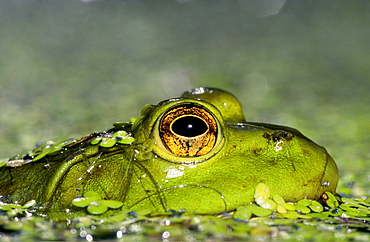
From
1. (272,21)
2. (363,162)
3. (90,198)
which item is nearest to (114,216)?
(90,198)

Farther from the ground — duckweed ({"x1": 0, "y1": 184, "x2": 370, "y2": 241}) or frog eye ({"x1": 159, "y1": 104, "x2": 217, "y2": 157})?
frog eye ({"x1": 159, "y1": 104, "x2": 217, "y2": 157})

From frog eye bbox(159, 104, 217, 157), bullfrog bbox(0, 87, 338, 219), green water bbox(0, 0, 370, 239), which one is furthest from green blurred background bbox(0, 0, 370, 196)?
frog eye bbox(159, 104, 217, 157)

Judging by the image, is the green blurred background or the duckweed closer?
the duckweed

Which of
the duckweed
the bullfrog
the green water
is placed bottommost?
the duckweed

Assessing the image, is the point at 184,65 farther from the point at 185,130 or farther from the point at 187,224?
the point at 187,224

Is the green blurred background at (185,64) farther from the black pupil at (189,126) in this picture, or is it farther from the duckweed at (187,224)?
the black pupil at (189,126)

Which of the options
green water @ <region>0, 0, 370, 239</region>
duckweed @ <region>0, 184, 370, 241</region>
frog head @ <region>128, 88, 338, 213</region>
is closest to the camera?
duckweed @ <region>0, 184, 370, 241</region>

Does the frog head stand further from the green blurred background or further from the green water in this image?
the green blurred background
